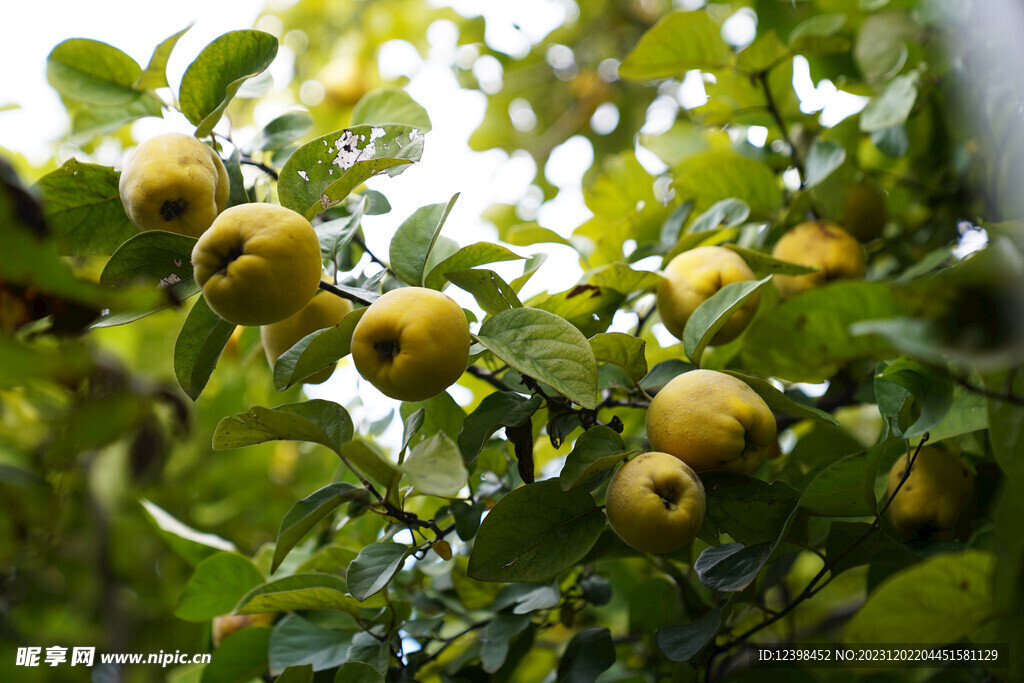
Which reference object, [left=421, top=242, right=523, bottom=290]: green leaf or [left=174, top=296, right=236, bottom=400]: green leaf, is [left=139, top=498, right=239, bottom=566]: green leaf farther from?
[left=421, top=242, right=523, bottom=290]: green leaf

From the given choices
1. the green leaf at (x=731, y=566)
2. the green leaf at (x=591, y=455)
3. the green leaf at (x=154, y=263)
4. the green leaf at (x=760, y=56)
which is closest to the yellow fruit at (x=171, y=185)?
the green leaf at (x=154, y=263)

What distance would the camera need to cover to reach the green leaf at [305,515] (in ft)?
2.32

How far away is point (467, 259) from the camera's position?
0.78 metres

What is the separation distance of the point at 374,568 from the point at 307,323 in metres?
0.30

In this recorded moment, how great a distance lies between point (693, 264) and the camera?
92 centimetres

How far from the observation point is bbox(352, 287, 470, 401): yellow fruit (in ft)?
2.06

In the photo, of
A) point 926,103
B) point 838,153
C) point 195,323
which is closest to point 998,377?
point 838,153

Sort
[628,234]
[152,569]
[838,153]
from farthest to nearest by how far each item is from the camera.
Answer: [152,569], [628,234], [838,153]

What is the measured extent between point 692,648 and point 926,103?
3.62 ft

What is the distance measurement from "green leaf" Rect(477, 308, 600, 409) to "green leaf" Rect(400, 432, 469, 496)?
4.2 inches

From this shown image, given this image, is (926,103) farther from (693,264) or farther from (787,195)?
(693,264)

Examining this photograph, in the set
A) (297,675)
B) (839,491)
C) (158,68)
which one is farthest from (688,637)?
(158,68)

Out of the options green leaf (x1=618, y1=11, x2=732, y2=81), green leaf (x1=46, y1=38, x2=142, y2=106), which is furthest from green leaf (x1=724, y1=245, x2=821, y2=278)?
green leaf (x1=46, y1=38, x2=142, y2=106)

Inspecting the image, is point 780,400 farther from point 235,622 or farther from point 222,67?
point 235,622
